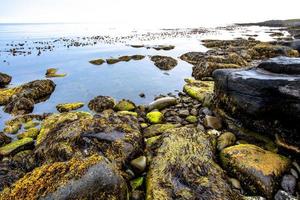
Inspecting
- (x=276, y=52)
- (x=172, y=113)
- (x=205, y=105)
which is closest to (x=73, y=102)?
(x=172, y=113)

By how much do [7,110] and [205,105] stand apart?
853 centimetres

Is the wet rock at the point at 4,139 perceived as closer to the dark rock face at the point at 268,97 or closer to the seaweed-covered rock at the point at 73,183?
the seaweed-covered rock at the point at 73,183

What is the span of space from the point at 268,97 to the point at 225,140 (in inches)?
64.2

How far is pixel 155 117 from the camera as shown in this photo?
365 inches

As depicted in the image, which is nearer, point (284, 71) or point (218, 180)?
point (218, 180)

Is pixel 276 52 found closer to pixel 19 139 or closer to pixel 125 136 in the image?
pixel 125 136

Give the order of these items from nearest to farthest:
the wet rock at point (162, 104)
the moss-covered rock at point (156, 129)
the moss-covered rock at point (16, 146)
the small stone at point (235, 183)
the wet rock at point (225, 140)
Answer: the small stone at point (235, 183), the wet rock at point (225, 140), the moss-covered rock at point (16, 146), the moss-covered rock at point (156, 129), the wet rock at point (162, 104)

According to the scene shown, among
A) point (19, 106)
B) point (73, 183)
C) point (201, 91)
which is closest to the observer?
point (73, 183)

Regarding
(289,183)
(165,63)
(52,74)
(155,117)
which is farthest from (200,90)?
(52,74)

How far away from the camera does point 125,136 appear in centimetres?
691

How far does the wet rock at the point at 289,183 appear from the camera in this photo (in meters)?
5.32

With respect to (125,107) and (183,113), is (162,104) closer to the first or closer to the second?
(183,113)

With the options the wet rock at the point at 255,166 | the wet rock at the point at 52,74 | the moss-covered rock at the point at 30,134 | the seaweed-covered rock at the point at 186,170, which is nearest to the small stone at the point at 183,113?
the seaweed-covered rock at the point at 186,170

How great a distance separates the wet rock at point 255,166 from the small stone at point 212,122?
69.5 inches
